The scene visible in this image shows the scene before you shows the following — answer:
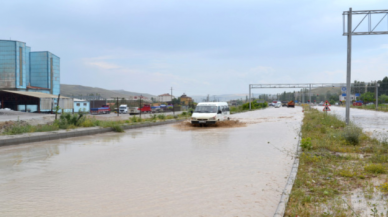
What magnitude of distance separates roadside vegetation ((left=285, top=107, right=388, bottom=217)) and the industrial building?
126ft

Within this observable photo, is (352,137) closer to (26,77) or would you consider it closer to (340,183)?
(340,183)

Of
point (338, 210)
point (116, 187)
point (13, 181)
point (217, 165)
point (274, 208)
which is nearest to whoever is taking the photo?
point (338, 210)

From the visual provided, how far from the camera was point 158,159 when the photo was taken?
1011cm

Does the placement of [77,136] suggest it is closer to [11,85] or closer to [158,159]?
[158,159]

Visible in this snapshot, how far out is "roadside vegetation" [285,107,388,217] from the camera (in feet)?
16.4

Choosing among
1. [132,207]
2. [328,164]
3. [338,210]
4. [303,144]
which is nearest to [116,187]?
[132,207]

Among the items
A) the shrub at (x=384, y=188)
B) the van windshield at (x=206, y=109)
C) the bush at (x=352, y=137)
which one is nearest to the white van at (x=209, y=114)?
the van windshield at (x=206, y=109)

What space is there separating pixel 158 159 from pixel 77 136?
8182mm

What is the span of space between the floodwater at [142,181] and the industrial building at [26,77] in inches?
1351

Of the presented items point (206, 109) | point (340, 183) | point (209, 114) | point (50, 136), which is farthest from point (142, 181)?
point (206, 109)

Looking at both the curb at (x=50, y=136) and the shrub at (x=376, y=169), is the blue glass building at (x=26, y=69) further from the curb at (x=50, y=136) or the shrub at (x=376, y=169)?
the shrub at (x=376, y=169)

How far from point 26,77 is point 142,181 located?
6461cm

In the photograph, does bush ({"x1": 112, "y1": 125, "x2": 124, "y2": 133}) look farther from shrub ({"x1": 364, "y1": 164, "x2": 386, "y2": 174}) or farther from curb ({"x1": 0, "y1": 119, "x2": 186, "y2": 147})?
shrub ({"x1": 364, "y1": 164, "x2": 386, "y2": 174})

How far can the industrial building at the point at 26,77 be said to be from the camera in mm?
48469
